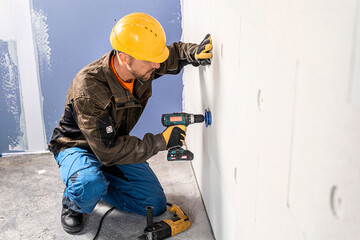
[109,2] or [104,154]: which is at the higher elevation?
[109,2]

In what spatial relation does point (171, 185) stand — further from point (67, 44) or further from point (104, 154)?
point (67, 44)

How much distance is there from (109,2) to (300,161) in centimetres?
245

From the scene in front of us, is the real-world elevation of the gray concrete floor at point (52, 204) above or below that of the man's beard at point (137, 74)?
below

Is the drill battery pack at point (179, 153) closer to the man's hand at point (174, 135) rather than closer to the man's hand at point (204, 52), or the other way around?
the man's hand at point (174, 135)

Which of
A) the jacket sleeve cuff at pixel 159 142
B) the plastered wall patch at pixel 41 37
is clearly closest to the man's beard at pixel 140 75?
the jacket sleeve cuff at pixel 159 142

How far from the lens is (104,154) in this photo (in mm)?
2297

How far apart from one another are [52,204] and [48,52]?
119 centimetres

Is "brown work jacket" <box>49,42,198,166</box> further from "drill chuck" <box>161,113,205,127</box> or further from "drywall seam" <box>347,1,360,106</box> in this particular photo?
"drywall seam" <box>347,1,360,106</box>

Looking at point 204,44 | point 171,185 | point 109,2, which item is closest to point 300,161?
point 204,44

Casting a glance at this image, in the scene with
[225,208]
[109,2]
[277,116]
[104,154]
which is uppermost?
[109,2]

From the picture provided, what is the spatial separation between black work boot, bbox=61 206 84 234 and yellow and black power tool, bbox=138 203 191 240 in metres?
0.40

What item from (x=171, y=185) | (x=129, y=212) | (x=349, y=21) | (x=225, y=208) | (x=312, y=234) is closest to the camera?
(x=349, y=21)

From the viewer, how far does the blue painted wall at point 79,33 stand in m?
3.11

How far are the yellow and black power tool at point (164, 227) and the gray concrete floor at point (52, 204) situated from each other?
46 mm
